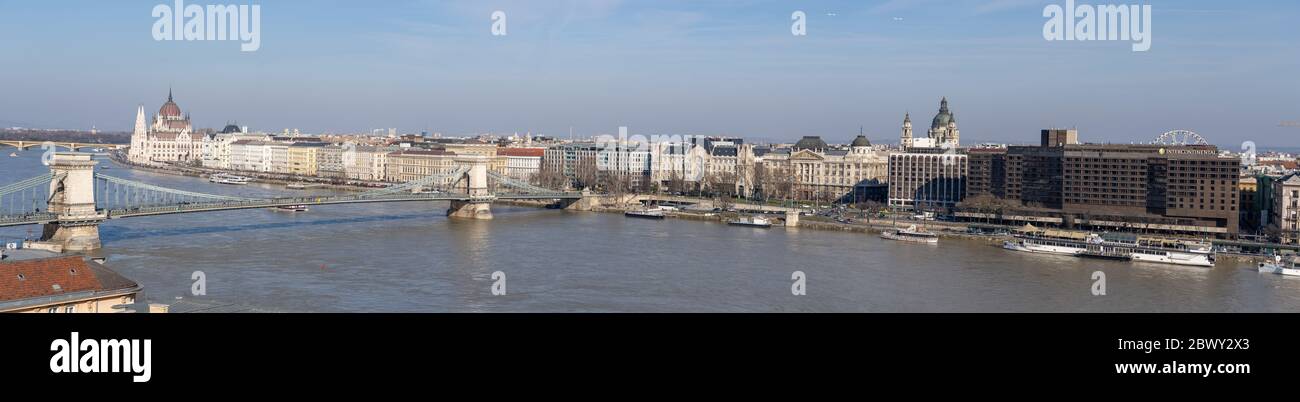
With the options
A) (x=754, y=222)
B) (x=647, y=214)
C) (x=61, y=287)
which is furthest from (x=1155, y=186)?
(x=61, y=287)

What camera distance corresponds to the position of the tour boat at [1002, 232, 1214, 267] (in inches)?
598

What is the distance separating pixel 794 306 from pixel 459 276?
12.3 feet

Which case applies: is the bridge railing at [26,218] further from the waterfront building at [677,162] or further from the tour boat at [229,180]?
the tour boat at [229,180]

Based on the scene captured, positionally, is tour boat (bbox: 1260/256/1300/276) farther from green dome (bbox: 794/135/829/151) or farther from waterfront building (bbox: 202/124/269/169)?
waterfront building (bbox: 202/124/269/169)

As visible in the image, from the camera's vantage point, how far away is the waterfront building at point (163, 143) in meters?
47.3

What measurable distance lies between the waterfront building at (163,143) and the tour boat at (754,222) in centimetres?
3251

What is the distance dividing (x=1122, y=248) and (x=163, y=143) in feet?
140

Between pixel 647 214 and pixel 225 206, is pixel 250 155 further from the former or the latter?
pixel 225 206

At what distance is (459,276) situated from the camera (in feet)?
38.8

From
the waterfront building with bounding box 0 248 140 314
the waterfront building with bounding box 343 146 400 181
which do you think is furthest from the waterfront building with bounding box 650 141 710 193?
the waterfront building with bounding box 0 248 140 314

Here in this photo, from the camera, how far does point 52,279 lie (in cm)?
582
